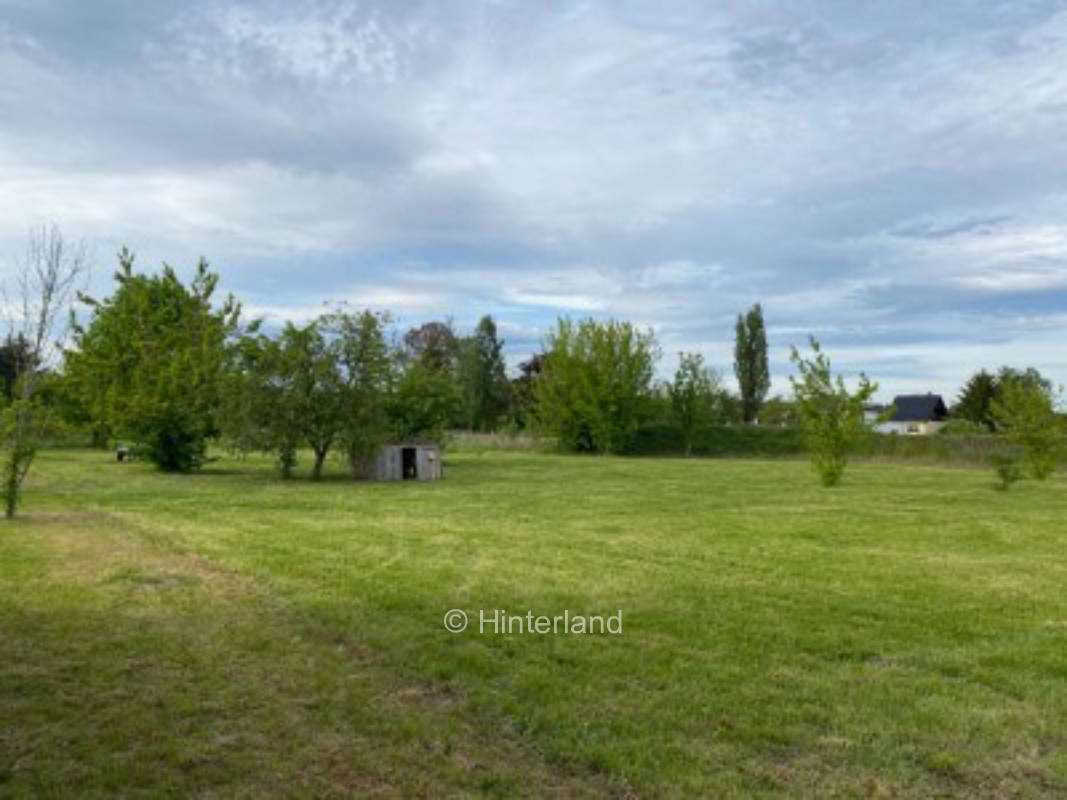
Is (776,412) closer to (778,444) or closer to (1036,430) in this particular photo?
(778,444)

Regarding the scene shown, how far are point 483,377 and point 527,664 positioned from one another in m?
53.7

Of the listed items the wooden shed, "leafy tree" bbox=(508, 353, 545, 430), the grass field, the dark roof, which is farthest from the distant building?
the grass field

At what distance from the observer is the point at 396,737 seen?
12.8 feet

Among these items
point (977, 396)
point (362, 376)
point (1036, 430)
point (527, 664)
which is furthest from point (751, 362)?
point (527, 664)

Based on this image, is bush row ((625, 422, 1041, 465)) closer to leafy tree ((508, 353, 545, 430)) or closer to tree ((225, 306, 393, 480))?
leafy tree ((508, 353, 545, 430))

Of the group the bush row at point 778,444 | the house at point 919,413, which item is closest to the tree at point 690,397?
the bush row at point 778,444

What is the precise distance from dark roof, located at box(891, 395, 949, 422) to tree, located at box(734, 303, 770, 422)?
65.5ft

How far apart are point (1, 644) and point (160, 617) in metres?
1.00

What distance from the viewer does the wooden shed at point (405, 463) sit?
68.7ft

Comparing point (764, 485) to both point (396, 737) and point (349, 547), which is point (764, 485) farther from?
point (396, 737)

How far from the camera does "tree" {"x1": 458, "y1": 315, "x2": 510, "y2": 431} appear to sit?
57.2m

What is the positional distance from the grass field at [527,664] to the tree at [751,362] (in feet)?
155

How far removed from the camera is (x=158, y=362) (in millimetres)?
22906

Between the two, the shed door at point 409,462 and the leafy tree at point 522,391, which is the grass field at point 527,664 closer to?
the shed door at point 409,462
